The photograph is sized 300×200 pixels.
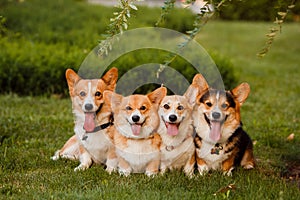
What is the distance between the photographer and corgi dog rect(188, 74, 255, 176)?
13.3 ft

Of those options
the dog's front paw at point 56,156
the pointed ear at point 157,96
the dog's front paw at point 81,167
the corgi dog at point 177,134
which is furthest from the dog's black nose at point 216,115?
the dog's front paw at point 56,156

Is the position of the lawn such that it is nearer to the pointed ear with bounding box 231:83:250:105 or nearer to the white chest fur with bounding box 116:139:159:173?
the white chest fur with bounding box 116:139:159:173

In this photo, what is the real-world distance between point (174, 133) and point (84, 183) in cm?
73

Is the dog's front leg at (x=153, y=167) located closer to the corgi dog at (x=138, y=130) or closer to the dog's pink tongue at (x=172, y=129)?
the corgi dog at (x=138, y=130)

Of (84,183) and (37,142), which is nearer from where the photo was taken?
(84,183)

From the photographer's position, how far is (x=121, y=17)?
12.2 ft

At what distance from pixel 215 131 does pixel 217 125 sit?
0.05m

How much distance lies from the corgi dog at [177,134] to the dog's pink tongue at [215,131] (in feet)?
0.56

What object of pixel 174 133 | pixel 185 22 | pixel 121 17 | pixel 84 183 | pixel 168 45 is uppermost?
pixel 121 17

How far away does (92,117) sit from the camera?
4160 mm

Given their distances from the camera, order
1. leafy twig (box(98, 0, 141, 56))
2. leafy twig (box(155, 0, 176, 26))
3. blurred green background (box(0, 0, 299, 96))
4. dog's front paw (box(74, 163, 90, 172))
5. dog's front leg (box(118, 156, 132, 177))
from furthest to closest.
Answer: blurred green background (box(0, 0, 299, 96))
dog's front paw (box(74, 163, 90, 172))
dog's front leg (box(118, 156, 132, 177))
leafy twig (box(155, 0, 176, 26))
leafy twig (box(98, 0, 141, 56))

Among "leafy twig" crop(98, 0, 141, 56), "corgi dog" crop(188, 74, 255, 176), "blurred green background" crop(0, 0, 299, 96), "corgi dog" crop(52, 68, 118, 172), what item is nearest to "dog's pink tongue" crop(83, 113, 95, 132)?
"corgi dog" crop(52, 68, 118, 172)

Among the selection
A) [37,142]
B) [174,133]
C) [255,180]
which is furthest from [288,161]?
[37,142]

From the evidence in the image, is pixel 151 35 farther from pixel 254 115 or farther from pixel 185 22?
pixel 254 115
